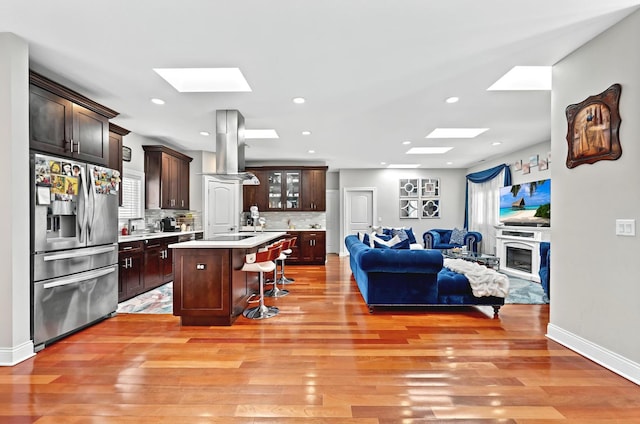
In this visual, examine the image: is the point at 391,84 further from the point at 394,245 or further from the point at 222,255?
the point at 222,255

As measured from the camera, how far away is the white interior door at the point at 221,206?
716 centimetres

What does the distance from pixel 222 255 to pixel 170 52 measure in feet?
6.59

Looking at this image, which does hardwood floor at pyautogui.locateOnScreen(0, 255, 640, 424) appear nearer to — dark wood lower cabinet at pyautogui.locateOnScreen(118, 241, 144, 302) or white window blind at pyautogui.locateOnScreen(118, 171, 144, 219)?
dark wood lower cabinet at pyautogui.locateOnScreen(118, 241, 144, 302)

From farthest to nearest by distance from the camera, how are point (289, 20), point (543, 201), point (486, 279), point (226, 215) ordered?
point (226, 215) < point (543, 201) < point (486, 279) < point (289, 20)

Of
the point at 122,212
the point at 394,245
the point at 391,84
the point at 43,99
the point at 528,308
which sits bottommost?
the point at 528,308

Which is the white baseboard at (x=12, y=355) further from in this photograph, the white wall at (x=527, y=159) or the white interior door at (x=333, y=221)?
the white interior door at (x=333, y=221)

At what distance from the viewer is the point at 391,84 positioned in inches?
140

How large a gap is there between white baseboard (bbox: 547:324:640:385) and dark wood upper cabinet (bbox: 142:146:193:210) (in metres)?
5.96

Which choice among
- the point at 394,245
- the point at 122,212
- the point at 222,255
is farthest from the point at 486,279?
the point at 122,212

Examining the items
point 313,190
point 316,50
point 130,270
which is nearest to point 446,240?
point 313,190

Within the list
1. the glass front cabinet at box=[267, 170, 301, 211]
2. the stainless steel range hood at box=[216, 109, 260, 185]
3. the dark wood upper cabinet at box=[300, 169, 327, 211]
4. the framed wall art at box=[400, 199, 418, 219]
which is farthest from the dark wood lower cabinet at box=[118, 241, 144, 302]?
the framed wall art at box=[400, 199, 418, 219]

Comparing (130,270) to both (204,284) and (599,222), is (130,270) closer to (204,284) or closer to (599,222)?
(204,284)

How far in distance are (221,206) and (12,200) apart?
4852 mm

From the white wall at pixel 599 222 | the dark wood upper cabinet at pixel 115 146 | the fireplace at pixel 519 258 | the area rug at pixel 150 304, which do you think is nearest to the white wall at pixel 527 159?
the fireplace at pixel 519 258
